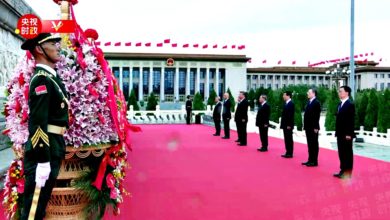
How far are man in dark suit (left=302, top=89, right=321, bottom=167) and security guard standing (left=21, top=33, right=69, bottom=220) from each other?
5.46 metres

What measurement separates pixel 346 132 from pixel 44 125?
4.91m

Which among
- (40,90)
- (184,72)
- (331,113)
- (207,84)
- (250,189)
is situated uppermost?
(184,72)

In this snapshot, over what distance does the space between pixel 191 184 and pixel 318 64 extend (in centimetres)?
5465

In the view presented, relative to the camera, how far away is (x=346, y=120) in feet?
20.8

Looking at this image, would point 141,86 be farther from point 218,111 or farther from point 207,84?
point 218,111

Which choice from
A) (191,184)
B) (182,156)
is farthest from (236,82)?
(191,184)

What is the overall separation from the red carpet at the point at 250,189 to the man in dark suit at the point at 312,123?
0.24 meters

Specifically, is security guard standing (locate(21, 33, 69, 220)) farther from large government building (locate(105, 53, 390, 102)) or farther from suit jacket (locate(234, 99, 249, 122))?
large government building (locate(105, 53, 390, 102))

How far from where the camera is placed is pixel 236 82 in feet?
162

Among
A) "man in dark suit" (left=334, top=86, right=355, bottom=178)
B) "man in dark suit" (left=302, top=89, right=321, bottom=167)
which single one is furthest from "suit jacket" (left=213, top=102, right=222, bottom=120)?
"man in dark suit" (left=334, top=86, right=355, bottom=178)

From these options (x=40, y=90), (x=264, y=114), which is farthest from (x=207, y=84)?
(x=40, y=90)

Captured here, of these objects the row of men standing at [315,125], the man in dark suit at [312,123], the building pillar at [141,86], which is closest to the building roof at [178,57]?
the building pillar at [141,86]

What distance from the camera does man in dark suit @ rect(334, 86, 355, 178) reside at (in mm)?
6293

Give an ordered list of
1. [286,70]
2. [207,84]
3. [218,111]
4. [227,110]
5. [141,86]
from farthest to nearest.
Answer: [286,70], [207,84], [141,86], [218,111], [227,110]
